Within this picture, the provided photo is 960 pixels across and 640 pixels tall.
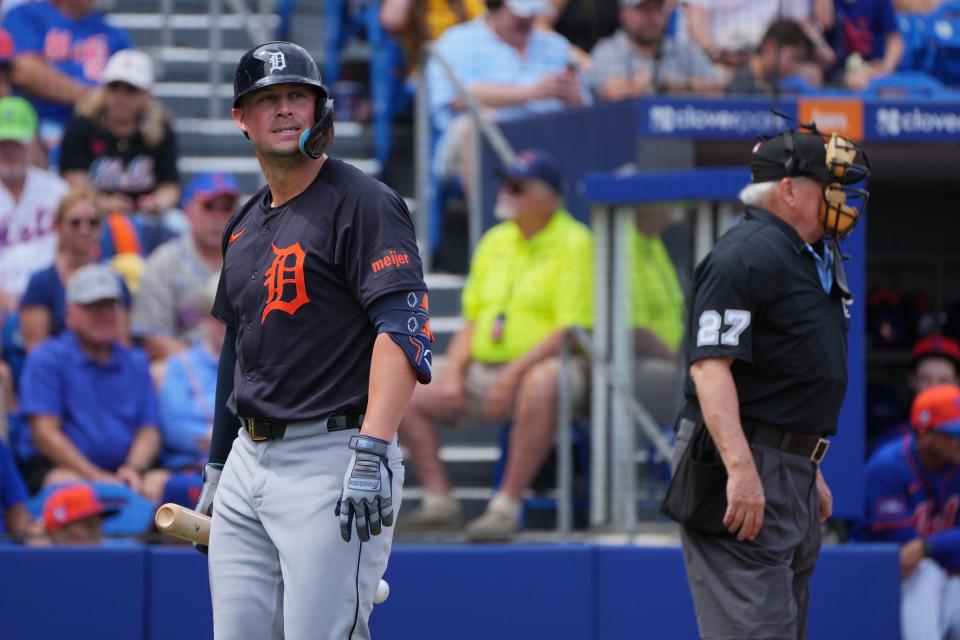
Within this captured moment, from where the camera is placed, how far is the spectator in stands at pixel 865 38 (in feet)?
28.5

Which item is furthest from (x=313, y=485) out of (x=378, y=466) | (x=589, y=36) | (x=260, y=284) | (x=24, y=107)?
(x=589, y=36)

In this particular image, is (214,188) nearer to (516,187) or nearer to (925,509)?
(516,187)

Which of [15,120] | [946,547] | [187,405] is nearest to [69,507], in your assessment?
[187,405]

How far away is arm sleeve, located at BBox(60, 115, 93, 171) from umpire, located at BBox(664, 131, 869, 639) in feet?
18.1

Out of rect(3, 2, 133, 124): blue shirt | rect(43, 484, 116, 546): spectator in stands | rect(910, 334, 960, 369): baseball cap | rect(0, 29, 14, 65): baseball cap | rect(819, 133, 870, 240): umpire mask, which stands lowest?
rect(43, 484, 116, 546): spectator in stands

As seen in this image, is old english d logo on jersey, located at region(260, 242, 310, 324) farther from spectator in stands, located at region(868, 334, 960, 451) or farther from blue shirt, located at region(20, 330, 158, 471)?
spectator in stands, located at region(868, 334, 960, 451)

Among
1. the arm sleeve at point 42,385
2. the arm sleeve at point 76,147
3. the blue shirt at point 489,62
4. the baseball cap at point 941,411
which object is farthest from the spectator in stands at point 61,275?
the baseball cap at point 941,411

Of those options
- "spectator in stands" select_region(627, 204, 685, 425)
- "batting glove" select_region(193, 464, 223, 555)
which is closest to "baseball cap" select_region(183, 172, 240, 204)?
"spectator in stands" select_region(627, 204, 685, 425)

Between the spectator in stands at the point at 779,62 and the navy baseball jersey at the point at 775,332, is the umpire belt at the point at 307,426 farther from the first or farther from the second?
the spectator in stands at the point at 779,62

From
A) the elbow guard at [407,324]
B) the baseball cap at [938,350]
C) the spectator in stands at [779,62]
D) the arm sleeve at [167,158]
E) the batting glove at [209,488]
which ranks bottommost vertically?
the batting glove at [209,488]

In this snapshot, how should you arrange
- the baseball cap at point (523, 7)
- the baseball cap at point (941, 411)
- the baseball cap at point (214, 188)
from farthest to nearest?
the baseball cap at point (523, 7) < the baseball cap at point (214, 188) < the baseball cap at point (941, 411)

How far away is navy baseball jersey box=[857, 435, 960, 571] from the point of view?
6.88 metres

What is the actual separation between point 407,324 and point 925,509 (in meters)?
4.13

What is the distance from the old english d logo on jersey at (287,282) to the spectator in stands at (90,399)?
11.3 feet
